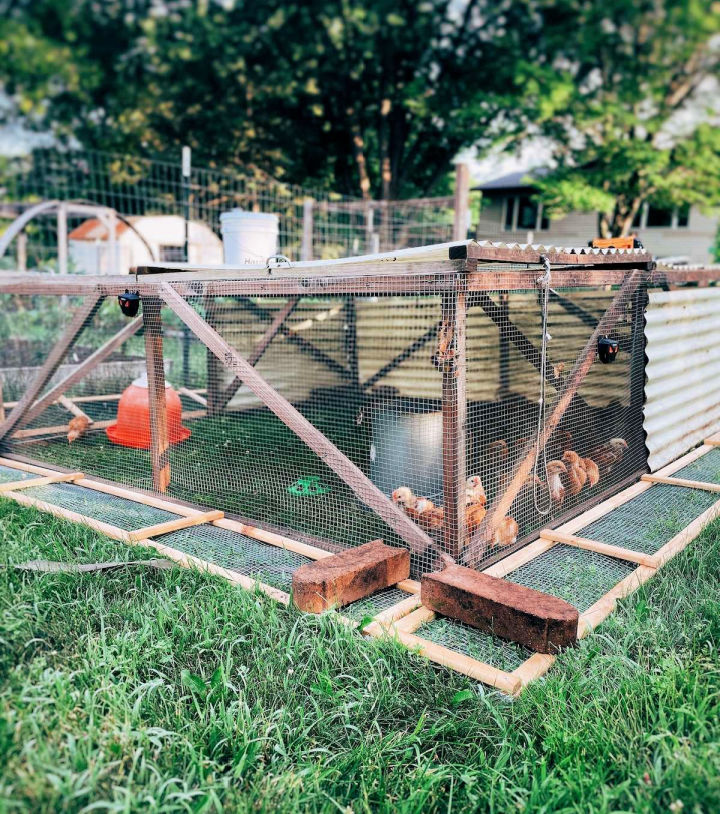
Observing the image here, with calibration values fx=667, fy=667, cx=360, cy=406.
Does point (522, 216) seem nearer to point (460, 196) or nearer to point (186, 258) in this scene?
point (460, 196)

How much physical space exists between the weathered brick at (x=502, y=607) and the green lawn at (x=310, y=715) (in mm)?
103

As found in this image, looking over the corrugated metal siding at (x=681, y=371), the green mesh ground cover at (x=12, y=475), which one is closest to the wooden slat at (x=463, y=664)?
the corrugated metal siding at (x=681, y=371)

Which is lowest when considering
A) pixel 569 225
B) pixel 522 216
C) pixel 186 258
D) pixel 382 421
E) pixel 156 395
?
pixel 382 421

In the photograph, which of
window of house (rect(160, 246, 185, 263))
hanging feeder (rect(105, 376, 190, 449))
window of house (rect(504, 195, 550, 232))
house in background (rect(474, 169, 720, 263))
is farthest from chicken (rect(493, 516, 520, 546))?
window of house (rect(504, 195, 550, 232))

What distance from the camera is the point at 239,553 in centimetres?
294

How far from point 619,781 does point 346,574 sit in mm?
1094

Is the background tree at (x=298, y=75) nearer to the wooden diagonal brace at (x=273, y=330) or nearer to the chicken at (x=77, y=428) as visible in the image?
the wooden diagonal brace at (x=273, y=330)

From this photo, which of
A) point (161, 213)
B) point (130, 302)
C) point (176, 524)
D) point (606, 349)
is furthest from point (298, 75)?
point (176, 524)

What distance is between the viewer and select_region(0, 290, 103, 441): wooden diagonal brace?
13.0ft

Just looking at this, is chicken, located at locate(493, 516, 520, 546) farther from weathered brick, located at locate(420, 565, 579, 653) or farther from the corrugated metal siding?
the corrugated metal siding

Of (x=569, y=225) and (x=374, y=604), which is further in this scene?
(x=569, y=225)

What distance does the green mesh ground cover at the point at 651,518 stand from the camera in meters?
3.13

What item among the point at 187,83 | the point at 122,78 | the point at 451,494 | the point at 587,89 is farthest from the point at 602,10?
the point at 451,494

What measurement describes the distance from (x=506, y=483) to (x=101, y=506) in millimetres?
2070
